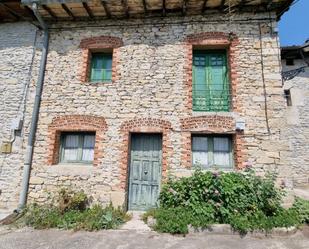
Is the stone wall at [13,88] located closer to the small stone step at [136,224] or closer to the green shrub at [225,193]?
the small stone step at [136,224]

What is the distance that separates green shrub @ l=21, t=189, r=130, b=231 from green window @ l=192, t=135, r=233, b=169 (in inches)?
97.2

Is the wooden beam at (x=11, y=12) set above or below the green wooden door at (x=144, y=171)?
above

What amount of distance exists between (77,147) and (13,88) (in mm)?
2845

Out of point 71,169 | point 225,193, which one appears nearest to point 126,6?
point 71,169

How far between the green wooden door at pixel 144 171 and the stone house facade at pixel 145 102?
28 mm

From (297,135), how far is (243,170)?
7.08 m

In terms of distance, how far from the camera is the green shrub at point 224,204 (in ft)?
17.1

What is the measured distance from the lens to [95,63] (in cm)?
779

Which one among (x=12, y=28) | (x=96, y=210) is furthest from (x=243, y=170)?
(x=12, y=28)

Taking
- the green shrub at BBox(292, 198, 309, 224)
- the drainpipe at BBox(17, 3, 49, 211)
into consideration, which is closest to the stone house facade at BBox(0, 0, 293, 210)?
the drainpipe at BBox(17, 3, 49, 211)

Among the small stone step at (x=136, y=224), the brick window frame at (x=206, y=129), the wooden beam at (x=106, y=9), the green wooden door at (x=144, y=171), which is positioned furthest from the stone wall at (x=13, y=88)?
the brick window frame at (x=206, y=129)

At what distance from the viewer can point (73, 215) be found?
5.83 meters

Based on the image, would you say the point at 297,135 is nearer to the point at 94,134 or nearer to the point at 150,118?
the point at 150,118

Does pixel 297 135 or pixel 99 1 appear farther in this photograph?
pixel 297 135
